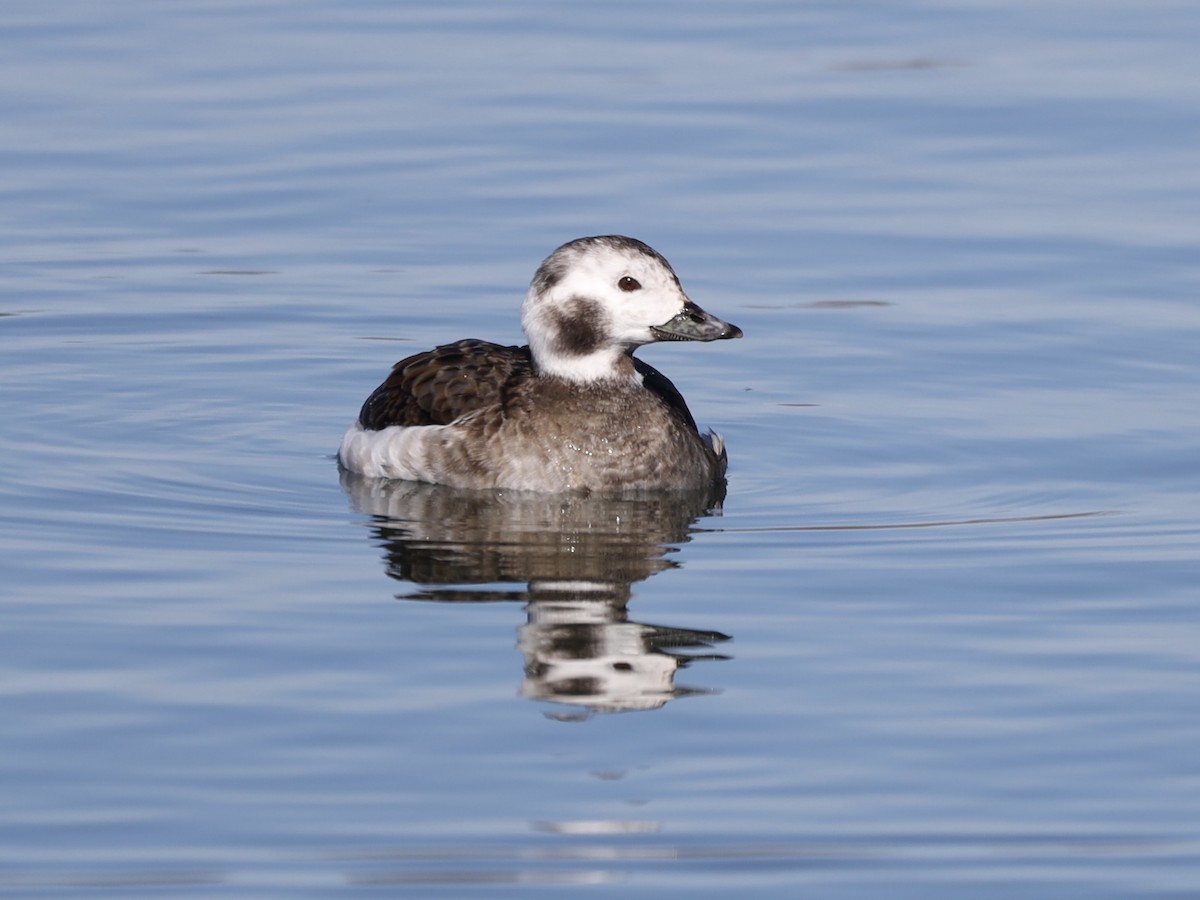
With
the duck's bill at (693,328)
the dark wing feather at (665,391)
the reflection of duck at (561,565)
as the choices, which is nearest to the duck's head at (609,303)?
the duck's bill at (693,328)

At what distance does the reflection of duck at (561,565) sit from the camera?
360 inches

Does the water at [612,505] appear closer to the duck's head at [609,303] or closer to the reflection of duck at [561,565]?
the reflection of duck at [561,565]

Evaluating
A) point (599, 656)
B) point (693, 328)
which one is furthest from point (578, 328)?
point (599, 656)

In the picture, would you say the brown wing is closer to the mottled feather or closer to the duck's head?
the mottled feather

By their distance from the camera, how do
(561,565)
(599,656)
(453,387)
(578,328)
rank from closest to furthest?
1. (599,656)
2. (561,565)
3. (578,328)
4. (453,387)

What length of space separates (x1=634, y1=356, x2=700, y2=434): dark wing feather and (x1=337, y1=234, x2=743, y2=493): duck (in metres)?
0.06

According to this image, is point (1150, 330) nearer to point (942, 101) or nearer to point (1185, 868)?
point (942, 101)

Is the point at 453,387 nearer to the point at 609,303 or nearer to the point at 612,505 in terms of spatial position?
the point at 609,303

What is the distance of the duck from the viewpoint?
483 inches

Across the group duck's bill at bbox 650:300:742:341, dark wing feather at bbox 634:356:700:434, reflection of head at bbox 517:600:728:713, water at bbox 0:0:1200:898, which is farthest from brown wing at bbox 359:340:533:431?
reflection of head at bbox 517:600:728:713

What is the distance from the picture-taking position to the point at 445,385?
12.8m

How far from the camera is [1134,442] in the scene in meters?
13.0

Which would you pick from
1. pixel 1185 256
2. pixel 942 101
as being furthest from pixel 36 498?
pixel 942 101

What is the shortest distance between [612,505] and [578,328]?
A: 928 millimetres
